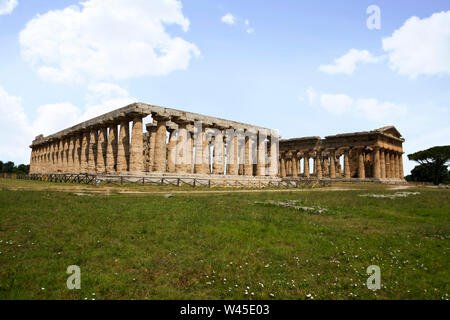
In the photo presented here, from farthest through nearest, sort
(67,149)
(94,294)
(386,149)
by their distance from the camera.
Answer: (386,149), (67,149), (94,294)

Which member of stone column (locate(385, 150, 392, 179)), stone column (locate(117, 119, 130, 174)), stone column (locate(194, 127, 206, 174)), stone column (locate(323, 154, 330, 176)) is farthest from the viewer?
stone column (locate(323, 154, 330, 176))

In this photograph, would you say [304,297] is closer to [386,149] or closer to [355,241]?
[355,241]

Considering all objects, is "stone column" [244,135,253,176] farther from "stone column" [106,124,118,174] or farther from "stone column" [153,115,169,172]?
"stone column" [106,124,118,174]

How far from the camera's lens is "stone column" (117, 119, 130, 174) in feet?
129

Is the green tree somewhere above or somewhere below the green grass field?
above

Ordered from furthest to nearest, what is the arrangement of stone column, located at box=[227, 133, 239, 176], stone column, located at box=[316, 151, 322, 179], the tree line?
1. the tree line
2. stone column, located at box=[316, 151, 322, 179]
3. stone column, located at box=[227, 133, 239, 176]

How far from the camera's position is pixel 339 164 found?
79500mm

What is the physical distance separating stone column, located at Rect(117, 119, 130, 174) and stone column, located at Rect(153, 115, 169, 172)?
14.2 ft

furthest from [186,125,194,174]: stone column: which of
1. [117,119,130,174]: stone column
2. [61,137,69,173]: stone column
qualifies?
[61,137,69,173]: stone column

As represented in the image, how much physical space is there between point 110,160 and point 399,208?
122ft

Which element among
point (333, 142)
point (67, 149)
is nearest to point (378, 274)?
point (67, 149)

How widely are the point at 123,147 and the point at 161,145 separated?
5.60m

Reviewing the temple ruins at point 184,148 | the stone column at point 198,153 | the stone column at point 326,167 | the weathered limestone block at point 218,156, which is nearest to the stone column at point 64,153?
the temple ruins at point 184,148

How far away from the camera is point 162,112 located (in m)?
38.8
